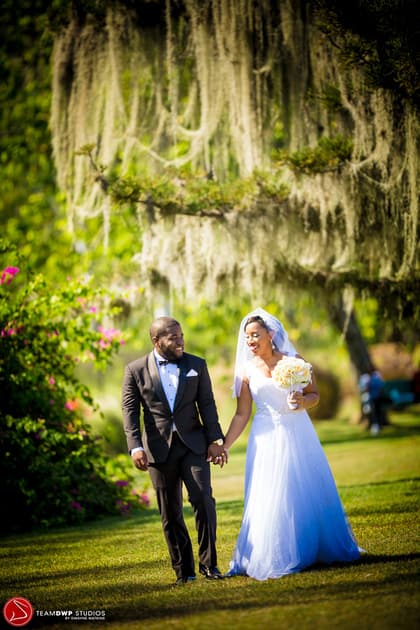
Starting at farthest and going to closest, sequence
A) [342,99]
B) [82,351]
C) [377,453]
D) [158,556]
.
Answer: [377,453] < [82,351] < [342,99] < [158,556]

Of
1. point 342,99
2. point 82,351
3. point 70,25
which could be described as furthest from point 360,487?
point 70,25

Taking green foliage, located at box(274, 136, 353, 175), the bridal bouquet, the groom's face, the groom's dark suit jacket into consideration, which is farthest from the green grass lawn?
green foliage, located at box(274, 136, 353, 175)

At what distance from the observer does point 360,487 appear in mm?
10148

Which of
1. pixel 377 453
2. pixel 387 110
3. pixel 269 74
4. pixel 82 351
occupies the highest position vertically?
pixel 269 74

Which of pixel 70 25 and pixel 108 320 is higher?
pixel 70 25

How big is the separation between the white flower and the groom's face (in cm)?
75

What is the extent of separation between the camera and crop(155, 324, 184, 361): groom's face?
5.40m

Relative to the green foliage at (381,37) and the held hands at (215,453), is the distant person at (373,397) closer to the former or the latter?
the green foliage at (381,37)

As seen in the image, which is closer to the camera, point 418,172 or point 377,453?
point 418,172

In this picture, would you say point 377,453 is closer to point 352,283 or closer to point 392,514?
point 352,283

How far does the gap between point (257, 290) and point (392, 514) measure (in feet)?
12.2

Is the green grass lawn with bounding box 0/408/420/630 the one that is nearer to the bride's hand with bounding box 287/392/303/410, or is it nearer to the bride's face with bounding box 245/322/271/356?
the bride's hand with bounding box 287/392/303/410

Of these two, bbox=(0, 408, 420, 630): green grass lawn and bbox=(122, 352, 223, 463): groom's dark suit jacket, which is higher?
bbox=(122, 352, 223, 463): groom's dark suit jacket

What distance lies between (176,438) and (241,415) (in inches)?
27.0
